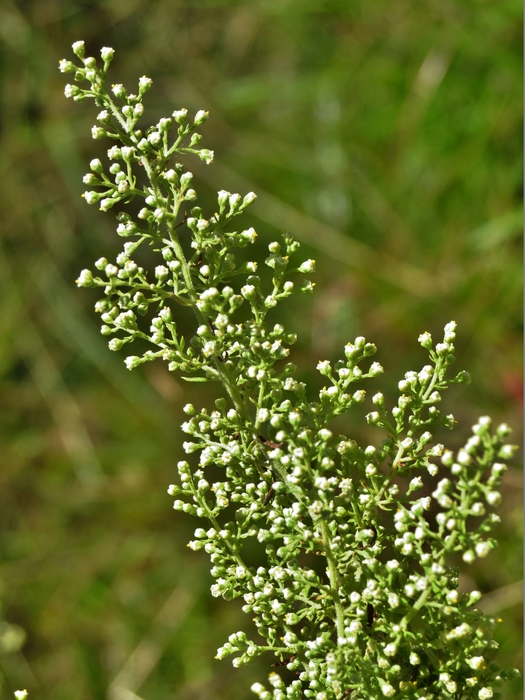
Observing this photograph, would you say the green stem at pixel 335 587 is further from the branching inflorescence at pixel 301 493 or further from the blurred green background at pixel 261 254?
the blurred green background at pixel 261 254

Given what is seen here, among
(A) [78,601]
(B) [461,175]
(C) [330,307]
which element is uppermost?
(B) [461,175]

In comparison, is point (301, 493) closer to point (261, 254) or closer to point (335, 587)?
point (335, 587)

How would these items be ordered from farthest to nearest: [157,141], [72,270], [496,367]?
[72,270]
[496,367]
[157,141]

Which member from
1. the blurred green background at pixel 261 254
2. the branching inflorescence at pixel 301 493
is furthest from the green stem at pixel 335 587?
the blurred green background at pixel 261 254

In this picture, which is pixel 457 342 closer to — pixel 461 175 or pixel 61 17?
pixel 461 175

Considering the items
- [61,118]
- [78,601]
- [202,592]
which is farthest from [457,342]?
[61,118]

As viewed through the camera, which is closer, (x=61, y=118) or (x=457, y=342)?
(x=457, y=342)

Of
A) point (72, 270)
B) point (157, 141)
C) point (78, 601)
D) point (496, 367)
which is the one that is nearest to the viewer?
point (157, 141)

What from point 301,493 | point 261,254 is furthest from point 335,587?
point 261,254

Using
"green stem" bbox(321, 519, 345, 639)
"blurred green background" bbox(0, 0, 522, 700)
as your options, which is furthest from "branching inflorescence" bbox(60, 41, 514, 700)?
"blurred green background" bbox(0, 0, 522, 700)
